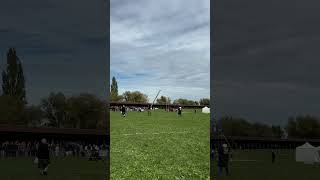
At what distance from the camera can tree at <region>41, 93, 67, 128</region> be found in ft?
63.2

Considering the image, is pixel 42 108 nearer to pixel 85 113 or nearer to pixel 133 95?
pixel 85 113

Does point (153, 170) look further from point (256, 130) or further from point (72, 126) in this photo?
point (256, 130)

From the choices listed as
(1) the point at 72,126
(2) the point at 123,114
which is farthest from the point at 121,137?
(1) the point at 72,126

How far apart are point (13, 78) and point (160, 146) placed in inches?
483

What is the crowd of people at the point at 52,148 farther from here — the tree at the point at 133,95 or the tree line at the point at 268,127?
the tree at the point at 133,95

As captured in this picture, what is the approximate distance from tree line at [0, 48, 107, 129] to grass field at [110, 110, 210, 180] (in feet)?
8.18

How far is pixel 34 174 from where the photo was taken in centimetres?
1584

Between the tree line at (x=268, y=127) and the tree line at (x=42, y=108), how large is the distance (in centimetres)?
462

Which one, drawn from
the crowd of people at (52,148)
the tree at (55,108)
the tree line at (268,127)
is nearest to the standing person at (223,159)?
the tree line at (268,127)

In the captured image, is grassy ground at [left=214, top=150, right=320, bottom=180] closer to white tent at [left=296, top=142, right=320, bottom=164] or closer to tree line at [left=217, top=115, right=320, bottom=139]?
white tent at [left=296, top=142, right=320, bottom=164]

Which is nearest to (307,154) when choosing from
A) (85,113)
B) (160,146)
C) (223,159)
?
(223,159)

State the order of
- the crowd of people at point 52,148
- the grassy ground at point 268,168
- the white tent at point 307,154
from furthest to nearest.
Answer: the crowd of people at point 52,148 → the white tent at point 307,154 → the grassy ground at point 268,168

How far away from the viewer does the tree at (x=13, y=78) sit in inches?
786

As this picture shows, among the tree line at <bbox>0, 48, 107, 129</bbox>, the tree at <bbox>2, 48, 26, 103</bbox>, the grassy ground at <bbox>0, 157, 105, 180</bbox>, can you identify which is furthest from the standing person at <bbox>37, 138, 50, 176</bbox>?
the tree at <bbox>2, 48, 26, 103</bbox>
